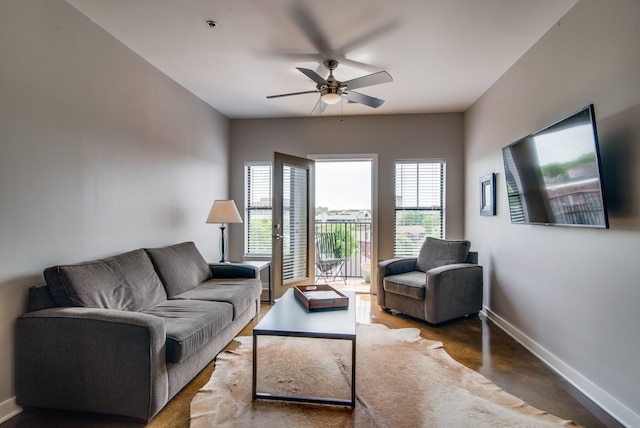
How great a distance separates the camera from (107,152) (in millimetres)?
2697

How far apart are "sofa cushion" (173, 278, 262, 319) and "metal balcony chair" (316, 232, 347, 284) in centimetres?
228

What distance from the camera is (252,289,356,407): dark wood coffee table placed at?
206 centimetres

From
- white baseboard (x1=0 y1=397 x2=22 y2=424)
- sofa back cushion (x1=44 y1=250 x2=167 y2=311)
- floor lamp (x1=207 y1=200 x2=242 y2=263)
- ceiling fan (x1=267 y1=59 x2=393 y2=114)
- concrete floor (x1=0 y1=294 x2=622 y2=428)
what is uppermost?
ceiling fan (x1=267 y1=59 x2=393 y2=114)

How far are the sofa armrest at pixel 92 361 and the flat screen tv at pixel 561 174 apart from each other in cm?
271

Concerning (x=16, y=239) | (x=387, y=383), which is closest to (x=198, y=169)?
(x=16, y=239)

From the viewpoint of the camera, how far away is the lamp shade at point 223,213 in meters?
3.97

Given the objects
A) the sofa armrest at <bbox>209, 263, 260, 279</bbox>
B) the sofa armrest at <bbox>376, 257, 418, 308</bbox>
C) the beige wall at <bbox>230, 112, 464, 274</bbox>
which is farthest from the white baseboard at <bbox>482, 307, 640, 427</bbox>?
the sofa armrest at <bbox>209, 263, 260, 279</bbox>

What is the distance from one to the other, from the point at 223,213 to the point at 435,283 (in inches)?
100

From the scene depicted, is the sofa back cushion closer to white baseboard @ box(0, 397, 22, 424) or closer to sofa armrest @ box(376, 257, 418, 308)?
white baseboard @ box(0, 397, 22, 424)

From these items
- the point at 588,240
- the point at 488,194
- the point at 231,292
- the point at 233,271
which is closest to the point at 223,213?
the point at 233,271

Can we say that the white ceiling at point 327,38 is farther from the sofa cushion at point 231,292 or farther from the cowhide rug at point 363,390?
the cowhide rug at point 363,390

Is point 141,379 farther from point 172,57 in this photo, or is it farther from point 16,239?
point 172,57

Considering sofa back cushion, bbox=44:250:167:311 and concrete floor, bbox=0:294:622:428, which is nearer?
concrete floor, bbox=0:294:622:428

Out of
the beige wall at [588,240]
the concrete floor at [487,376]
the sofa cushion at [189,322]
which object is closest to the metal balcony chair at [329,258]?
the concrete floor at [487,376]
